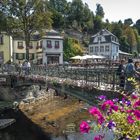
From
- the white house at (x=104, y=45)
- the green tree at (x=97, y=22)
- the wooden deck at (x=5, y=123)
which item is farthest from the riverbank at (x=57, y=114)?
the green tree at (x=97, y=22)

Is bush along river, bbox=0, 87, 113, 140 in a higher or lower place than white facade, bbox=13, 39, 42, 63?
lower

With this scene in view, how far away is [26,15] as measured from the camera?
54.2 metres

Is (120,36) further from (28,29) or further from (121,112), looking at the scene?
(121,112)

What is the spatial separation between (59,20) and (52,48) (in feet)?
99.1

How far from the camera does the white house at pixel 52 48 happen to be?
7919cm

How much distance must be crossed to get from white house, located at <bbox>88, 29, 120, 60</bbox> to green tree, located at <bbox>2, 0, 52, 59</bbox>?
48712 millimetres

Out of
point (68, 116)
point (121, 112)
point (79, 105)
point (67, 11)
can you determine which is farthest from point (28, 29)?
point (67, 11)

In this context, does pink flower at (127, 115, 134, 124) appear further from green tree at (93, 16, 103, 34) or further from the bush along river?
green tree at (93, 16, 103, 34)

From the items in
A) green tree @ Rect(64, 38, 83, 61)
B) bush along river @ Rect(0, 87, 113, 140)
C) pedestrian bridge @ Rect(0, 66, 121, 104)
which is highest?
green tree @ Rect(64, 38, 83, 61)

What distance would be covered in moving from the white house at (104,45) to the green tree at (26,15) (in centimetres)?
4871

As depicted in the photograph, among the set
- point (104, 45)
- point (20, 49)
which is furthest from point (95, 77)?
point (104, 45)

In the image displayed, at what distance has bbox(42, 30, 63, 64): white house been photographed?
79.2 meters

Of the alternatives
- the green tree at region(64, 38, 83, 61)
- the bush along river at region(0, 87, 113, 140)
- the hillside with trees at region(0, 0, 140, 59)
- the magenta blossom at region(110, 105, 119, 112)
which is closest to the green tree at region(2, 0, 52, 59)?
the hillside with trees at region(0, 0, 140, 59)

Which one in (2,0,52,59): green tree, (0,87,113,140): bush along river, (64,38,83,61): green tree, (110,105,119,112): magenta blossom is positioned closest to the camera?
(110,105,119,112): magenta blossom
